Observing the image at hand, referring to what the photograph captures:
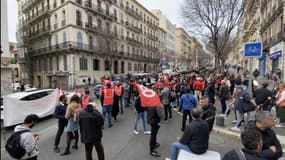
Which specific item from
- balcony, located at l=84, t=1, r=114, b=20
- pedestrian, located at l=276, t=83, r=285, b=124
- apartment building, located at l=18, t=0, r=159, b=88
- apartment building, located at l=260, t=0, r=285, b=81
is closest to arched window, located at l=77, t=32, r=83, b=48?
apartment building, located at l=18, t=0, r=159, b=88

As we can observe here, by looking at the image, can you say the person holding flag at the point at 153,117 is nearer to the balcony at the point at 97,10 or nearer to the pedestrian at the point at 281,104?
the pedestrian at the point at 281,104

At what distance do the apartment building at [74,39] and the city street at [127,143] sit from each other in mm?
21542

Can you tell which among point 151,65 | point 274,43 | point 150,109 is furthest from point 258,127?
point 151,65

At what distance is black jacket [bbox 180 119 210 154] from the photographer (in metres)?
3.44

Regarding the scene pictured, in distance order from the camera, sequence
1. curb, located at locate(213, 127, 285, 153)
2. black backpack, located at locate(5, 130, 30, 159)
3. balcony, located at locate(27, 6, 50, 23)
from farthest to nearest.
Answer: balcony, located at locate(27, 6, 50, 23), curb, located at locate(213, 127, 285, 153), black backpack, located at locate(5, 130, 30, 159)

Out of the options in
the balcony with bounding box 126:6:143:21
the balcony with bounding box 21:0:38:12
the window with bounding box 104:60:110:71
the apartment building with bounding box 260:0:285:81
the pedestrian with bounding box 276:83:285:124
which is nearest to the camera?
the pedestrian with bounding box 276:83:285:124

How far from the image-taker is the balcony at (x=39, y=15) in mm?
34144

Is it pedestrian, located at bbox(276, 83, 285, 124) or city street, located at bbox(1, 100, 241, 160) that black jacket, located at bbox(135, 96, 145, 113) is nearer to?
city street, located at bbox(1, 100, 241, 160)

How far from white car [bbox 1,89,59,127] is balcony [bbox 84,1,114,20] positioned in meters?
26.2

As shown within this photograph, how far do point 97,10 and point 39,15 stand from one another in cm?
1102

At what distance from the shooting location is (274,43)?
22422 mm

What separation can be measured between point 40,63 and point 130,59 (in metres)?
18.9

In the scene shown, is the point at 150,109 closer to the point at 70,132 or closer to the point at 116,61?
the point at 70,132

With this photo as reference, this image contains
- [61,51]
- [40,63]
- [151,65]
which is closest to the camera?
[61,51]
